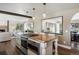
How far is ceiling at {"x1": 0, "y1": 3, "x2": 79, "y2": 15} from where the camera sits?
7.72ft

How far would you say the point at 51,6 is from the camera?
2.42 m

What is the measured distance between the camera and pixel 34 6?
7.92ft

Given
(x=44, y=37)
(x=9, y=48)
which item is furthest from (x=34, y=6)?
(x=9, y=48)

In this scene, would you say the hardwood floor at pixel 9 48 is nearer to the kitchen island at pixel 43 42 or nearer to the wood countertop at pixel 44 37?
the kitchen island at pixel 43 42

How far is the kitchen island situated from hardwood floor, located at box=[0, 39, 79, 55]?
182mm

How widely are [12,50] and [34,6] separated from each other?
3.48 ft

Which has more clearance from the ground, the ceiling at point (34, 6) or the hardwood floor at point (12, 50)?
the ceiling at point (34, 6)

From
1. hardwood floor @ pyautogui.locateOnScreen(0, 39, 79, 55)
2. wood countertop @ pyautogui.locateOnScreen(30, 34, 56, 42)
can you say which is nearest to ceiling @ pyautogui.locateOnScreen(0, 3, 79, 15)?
wood countertop @ pyautogui.locateOnScreen(30, 34, 56, 42)

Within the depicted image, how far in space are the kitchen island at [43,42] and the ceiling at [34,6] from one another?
1.80ft

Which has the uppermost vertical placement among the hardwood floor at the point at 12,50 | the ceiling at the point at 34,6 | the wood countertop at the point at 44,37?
the ceiling at the point at 34,6

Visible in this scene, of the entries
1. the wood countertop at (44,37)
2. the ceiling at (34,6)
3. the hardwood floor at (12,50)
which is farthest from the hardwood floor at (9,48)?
the ceiling at (34,6)

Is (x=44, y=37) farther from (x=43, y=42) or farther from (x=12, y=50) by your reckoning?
(x=12, y=50)

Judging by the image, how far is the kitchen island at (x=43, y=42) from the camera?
2.38 m
